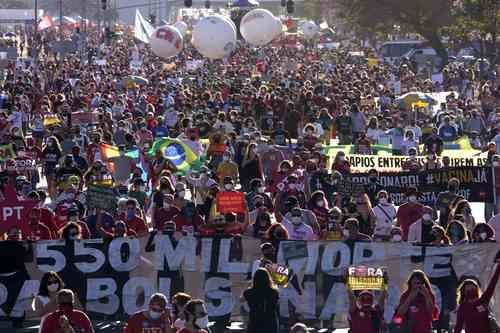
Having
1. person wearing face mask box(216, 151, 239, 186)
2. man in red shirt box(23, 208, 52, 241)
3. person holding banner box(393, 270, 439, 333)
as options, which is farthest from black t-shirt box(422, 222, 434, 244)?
person wearing face mask box(216, 151, 239, 186)

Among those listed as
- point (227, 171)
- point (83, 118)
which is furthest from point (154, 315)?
point (83, 118)

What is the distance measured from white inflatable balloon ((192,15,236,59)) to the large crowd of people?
197 inches

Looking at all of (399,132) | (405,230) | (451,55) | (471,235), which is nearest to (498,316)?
(471,235)

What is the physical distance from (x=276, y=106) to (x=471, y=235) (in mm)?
16928

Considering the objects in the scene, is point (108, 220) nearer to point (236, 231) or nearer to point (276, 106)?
point (236, 231)

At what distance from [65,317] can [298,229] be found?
16.7 ft

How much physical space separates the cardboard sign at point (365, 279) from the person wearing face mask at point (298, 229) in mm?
2666

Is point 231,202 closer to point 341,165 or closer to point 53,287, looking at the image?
point 341,165

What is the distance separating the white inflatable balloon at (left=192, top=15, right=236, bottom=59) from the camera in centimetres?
4891

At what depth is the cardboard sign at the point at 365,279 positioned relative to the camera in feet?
43.4

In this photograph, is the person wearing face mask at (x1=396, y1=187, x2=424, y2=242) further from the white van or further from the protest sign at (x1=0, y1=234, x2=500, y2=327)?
the white van

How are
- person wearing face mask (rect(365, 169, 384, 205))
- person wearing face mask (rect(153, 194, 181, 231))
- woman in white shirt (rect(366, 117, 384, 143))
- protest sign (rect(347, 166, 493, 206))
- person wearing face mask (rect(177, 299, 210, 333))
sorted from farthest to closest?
woman in white shirt (rect(366, 117, 384, 143)), protest sign (rect(347, 166, 493, 206)), person wearing face mask (rect(365, 169, 384, 205)), person wearing face mask (rect(153, 194, 181, 231)), person wearing face mask (rect(177, 299, 210, 333))

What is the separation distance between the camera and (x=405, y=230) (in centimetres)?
1703

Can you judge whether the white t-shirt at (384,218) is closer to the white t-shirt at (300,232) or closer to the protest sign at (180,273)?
the white t-shirt at (300,232)
